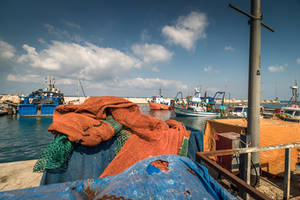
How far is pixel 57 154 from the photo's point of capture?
8.61 feet

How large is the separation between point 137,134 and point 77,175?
1.55 meters

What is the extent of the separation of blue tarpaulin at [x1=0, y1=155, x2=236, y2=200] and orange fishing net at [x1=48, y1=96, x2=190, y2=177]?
3.82ft

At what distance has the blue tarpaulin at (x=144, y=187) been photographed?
141 cm

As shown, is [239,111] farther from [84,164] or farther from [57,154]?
[57,154]

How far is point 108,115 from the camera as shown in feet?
12.3

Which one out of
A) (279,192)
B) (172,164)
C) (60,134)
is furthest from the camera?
(279,192)

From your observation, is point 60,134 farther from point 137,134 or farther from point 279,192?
point 279,192

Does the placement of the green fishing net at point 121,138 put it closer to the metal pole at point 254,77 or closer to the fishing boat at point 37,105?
the metal pole at point 254,77

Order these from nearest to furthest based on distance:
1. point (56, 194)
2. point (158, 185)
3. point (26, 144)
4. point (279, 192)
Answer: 1. point (56, 194)
2. point (158, 185)
3. point (279, 192)
4. point (26, 144)

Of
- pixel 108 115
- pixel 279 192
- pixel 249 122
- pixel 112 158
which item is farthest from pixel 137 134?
pixel 279 192

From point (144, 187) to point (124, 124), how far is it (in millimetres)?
2009

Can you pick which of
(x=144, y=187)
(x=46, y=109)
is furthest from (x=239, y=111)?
(x=46, y=109)

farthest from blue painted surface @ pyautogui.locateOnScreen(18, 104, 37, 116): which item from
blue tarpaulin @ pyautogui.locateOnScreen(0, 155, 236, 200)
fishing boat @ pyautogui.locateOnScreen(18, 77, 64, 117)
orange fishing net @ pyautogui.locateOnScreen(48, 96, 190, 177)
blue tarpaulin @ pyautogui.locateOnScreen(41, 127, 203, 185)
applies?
blue tarpaulin @ pyautogui.locateOnScreen(0, 155, 236, 200)

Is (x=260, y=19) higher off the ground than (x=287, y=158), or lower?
higher
